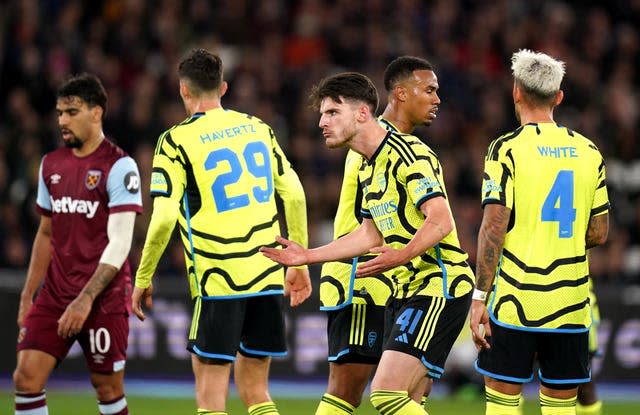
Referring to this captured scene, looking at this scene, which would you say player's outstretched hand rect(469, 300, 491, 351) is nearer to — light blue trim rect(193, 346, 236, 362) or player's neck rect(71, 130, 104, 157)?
light blue trim rect(193, 346, 236, 362)

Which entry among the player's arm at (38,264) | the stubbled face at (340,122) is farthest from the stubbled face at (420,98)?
the player's arm at (38,264)

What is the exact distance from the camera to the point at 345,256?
6.72m

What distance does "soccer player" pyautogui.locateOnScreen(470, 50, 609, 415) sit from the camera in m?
6.75

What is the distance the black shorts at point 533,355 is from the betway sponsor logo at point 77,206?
2.57m

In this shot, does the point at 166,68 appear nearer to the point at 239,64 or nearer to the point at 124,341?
the point at 239,64

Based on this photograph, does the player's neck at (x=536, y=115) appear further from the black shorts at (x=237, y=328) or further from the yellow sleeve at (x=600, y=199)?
the black shorts at (x=237, y=328)

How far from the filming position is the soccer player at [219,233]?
23.4ft

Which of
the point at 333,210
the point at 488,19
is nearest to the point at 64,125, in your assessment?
the point at 333,210

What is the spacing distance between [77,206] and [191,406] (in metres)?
4.29

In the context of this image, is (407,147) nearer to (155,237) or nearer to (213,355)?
(155,237)

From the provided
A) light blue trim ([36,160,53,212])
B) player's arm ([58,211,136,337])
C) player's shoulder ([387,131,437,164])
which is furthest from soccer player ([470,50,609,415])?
light blue trim ([36,160,53,212])

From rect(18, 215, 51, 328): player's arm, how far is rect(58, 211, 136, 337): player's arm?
53cm

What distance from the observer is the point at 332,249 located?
6.67 m

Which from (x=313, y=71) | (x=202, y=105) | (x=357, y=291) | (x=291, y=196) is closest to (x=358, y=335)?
(x=357, y=291)
